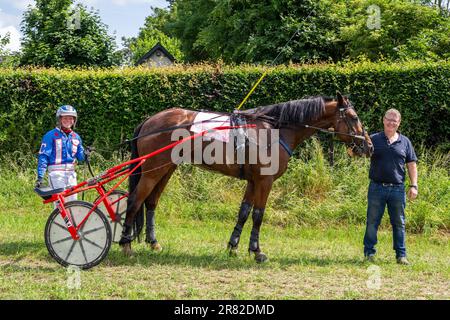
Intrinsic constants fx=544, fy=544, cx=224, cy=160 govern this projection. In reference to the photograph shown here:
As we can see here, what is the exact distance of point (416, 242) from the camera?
8789 millimetres

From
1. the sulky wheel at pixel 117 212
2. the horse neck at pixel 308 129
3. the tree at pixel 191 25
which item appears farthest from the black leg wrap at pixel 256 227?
the tree at pixel 191 25

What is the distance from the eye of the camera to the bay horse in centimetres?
684

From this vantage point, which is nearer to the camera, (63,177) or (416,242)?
(63,177)

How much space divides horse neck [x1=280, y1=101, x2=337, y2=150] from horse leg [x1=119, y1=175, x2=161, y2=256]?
1.74 m

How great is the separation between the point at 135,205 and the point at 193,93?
17.1ft

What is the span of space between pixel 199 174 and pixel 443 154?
500cm

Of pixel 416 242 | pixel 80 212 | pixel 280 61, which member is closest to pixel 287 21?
pixel 280 61

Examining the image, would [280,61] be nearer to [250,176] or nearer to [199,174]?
[199,174]

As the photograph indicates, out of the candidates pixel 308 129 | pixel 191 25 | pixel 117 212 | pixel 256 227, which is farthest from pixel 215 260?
pixel 191 25

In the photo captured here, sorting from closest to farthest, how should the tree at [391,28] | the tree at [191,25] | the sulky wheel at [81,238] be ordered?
the sulky wheel at [81,238] < the tree at [391,28] < the tree at [191,25]

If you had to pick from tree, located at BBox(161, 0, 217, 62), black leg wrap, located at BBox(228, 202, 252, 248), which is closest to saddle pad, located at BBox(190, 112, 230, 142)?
black leg wrap, located at BBox(228, 202, 252, 248)

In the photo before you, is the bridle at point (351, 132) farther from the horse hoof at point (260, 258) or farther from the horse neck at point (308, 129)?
the horse hoof at point (260, 258)

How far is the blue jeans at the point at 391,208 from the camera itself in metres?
6.86

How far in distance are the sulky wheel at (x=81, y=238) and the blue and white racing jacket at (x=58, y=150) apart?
96 cm
